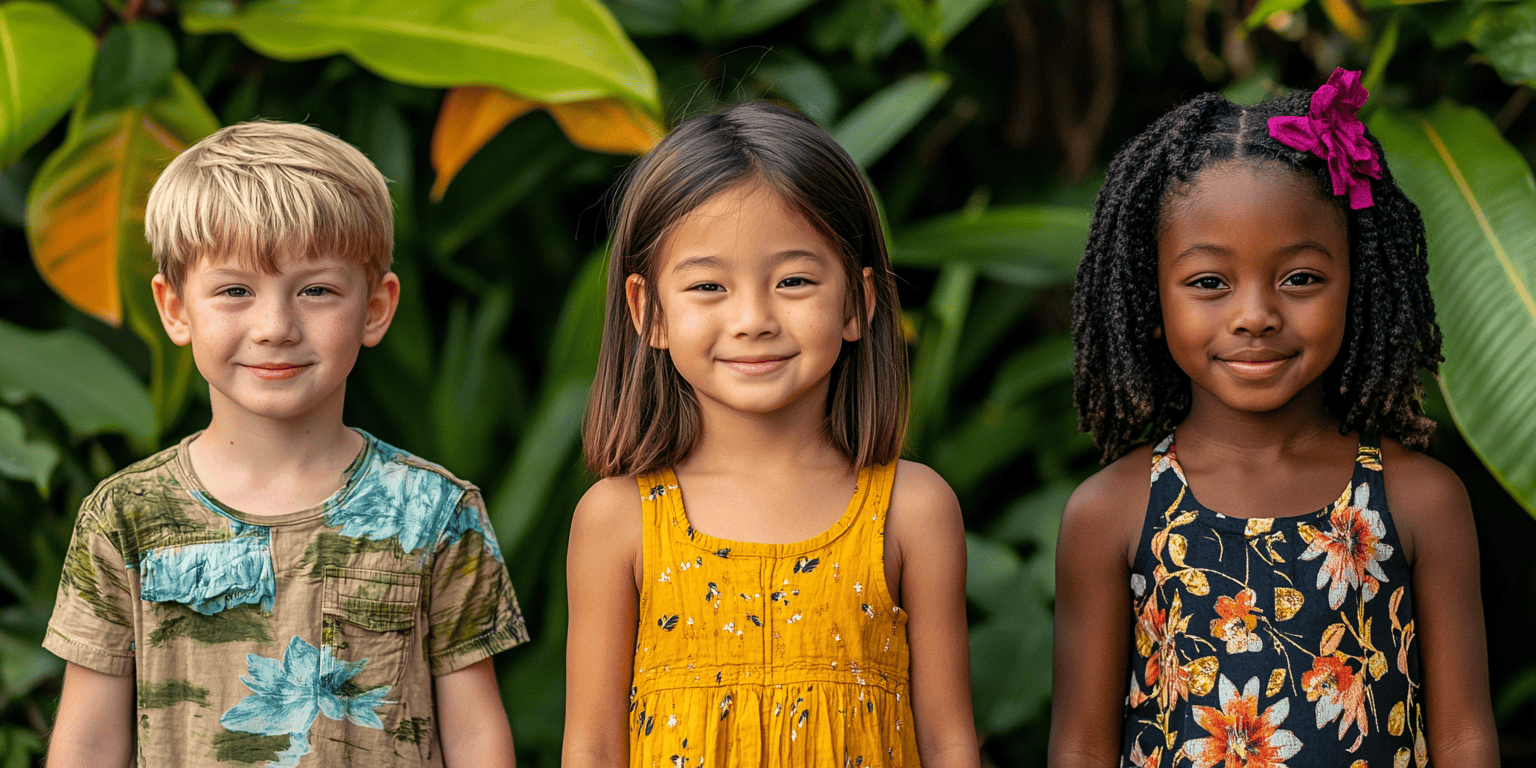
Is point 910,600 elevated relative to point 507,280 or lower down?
lower down

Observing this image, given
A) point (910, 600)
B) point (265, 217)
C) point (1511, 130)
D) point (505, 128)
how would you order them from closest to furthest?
point (265, 217) → point (910, 600) → point (505, 128) → point (1511, 130)

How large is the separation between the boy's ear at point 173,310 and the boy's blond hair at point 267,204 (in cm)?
2

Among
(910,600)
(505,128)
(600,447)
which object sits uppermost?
(505,128)

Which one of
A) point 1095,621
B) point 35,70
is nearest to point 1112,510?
point 1095,621

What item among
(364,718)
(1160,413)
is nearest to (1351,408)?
(1160,413)

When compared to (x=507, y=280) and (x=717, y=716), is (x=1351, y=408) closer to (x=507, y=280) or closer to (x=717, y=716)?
(x=717, y=716)

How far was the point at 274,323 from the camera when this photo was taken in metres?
1.61

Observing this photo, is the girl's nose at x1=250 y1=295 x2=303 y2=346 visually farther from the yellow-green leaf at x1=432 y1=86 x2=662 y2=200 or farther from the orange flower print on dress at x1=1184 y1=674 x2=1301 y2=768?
the orange flower print on dress at x1=1184 y1=674 x2=1301 y2=768

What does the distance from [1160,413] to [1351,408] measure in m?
0.25

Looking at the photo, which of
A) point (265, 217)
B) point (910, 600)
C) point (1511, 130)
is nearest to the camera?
point (265, 217)

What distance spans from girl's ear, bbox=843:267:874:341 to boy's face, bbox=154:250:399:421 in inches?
24.5

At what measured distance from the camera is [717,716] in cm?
165

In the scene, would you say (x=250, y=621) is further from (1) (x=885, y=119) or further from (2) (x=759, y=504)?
(1) (x=885, y=119)

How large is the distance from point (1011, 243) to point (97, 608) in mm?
1736
